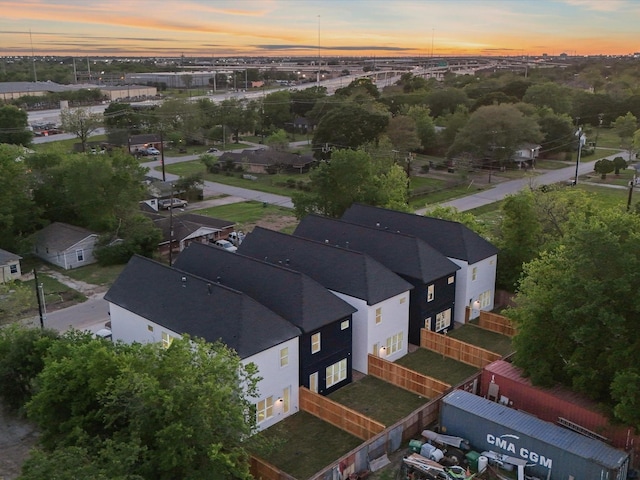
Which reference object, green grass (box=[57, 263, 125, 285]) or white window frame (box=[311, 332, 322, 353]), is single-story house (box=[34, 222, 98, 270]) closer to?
green grass (box=[57, 263, 125, 285])

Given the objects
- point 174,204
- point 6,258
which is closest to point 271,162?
point 174,204

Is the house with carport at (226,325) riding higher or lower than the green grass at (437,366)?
higher

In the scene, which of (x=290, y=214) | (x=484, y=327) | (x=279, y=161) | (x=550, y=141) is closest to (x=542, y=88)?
(x=550, y=141)

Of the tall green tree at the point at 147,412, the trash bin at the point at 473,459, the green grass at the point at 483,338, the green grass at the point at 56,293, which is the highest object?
the tall green tree at the point at 147,412

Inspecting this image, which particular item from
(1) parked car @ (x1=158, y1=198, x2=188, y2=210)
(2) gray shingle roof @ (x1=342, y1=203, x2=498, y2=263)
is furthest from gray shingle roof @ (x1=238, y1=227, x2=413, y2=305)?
(1) parked car @ (x1=158, y1=198, x2=188, y2=210)

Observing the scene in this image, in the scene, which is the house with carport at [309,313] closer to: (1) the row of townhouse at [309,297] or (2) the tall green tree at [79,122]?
(1) the row of townhouse at [309,297]

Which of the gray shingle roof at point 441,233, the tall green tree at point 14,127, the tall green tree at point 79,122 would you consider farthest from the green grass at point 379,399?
the tall green tree at point 14,127

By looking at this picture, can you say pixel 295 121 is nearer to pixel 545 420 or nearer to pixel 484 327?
pixel 484 327
